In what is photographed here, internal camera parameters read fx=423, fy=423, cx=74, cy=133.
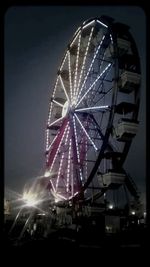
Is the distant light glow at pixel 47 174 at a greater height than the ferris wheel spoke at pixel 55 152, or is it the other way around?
the ferris wheel spoke at pixel 55 152

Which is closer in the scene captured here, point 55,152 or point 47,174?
point 55,152

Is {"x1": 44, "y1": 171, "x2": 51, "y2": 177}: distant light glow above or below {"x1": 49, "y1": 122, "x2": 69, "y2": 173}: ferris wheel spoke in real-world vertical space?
below

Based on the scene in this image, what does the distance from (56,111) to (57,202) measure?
8217mm

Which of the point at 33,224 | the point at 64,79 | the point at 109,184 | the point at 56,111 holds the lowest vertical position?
the point at 33,224

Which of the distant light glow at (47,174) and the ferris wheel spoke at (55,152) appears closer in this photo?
the ferris wheel spoke at (55,152)

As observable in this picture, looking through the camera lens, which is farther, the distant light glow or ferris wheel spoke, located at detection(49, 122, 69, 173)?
the distant light glow

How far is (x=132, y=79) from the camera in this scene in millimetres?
22719

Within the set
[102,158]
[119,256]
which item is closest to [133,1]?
[119,256]

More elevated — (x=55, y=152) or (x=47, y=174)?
(x=55, y=152)

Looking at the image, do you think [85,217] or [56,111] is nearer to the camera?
[85,217]

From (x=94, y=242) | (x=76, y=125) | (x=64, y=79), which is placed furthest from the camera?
(x=64, y=79)

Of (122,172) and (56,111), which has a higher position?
(56,111)

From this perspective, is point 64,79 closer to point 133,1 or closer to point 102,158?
point 102,158

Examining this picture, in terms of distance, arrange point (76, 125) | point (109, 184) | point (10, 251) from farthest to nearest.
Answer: point (76, 125), point (109, 184), point (10, 251)
